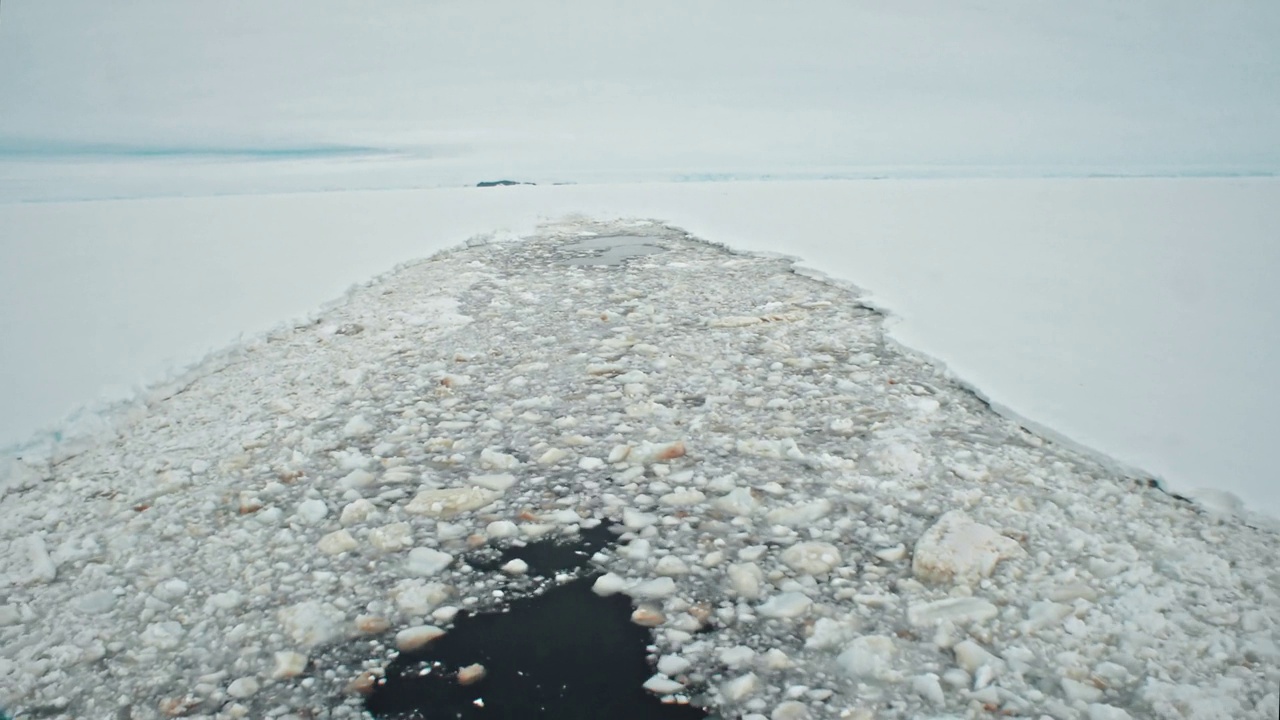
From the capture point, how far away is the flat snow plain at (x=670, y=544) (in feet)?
6.81

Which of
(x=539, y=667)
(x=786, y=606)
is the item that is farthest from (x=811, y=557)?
(x=539, y=667)

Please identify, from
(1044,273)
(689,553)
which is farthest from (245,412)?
(1044,273)

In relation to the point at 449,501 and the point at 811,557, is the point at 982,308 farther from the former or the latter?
the point at 449,501

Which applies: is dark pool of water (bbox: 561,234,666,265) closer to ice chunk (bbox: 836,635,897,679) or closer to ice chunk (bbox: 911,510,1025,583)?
ice chunk (bbox: 911,510,1025,583)

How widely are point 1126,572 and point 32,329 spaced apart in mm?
8812

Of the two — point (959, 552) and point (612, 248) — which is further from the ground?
point (612, 248)

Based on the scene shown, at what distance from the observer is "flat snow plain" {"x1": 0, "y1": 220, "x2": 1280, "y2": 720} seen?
2.07m

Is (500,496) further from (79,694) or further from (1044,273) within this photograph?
(1044,273)

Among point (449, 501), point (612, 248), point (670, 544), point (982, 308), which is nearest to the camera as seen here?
point (670, 544)

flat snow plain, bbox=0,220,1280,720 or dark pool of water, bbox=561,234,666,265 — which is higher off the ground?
dark pool of water, bbox=561,234,666,265

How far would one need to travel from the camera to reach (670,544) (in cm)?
281

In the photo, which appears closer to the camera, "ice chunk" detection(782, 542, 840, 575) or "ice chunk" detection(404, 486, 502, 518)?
"ice chunk" detection(782, 542, 840, 575)

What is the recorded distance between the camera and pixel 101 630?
236 cm

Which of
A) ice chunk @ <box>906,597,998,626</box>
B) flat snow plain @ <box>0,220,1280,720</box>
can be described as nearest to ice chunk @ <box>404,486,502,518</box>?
flat snow plain @ <box>0,220,1280,720</box>
